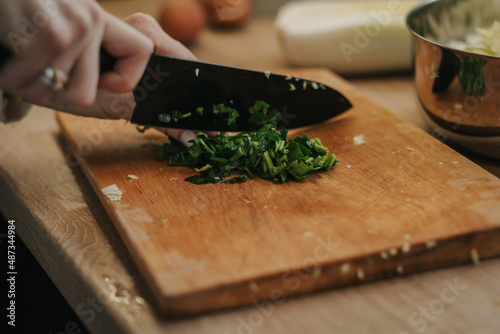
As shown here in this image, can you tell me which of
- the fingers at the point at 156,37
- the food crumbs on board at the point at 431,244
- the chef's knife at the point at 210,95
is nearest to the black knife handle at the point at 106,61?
the chef's knife at the point at 210,95

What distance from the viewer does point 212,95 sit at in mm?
1432

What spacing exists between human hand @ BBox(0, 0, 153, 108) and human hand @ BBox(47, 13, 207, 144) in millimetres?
274

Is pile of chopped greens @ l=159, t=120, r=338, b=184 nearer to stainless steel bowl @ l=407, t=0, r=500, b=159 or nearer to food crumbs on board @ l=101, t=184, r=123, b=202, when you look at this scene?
food crumbs on board @ l=101, t=184, r=123, b=202

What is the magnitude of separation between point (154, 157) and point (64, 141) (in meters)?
0.38

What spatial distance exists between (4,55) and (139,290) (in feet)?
1.73

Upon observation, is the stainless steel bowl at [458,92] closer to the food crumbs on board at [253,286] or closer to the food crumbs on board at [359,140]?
the food crumbs on board at [359,140]

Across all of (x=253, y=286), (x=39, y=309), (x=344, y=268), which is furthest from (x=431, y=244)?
(x=39, y=309)

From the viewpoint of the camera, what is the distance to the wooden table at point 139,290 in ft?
3.14

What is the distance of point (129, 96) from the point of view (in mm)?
1410

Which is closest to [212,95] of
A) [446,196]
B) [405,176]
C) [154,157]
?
[154,157]

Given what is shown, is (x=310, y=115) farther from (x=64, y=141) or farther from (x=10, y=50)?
(x=10, y=50)

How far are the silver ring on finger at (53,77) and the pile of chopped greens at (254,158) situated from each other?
0.44 metres

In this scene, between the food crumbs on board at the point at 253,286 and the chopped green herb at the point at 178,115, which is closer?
the food crumbs on board at the point at 253,286

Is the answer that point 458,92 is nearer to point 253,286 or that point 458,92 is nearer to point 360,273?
point 360,273
